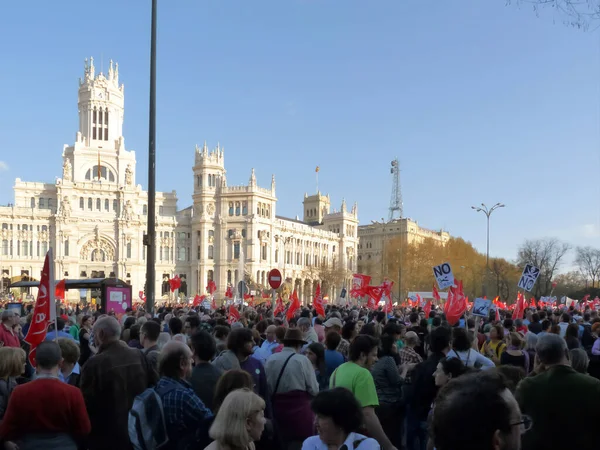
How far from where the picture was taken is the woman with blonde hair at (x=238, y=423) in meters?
4.12

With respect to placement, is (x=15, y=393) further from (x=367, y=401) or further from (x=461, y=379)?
(x=461, y=379)

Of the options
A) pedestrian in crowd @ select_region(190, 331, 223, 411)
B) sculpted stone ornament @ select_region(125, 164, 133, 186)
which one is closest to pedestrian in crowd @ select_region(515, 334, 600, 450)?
pedestrian in crowd @ select_region(190, 331, 223, 411)

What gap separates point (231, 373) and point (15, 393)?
71.1 inches

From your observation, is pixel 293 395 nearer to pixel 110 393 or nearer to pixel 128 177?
pixel 110 393

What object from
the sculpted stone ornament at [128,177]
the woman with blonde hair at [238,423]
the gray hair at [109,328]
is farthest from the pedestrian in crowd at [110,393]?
the sculpted stone ornament at [128,177]

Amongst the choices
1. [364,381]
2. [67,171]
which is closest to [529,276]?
[364,381]

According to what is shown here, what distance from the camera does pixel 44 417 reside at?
18.2ft

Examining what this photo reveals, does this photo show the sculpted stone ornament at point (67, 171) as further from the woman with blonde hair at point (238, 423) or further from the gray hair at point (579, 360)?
the woman with blonde hair at point (238, 423)

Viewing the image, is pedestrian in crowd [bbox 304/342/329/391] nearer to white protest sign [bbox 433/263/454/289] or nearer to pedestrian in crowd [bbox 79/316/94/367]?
pedestrian in crowd [bbox 79/316/94/367]

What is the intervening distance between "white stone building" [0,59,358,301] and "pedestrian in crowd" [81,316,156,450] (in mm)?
78151

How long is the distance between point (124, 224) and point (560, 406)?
86.3 m

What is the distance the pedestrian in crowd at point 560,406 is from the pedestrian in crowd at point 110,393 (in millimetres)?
3450

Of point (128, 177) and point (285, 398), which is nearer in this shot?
point (285, 398)

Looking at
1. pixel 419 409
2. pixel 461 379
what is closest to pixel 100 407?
pixel 419 409
